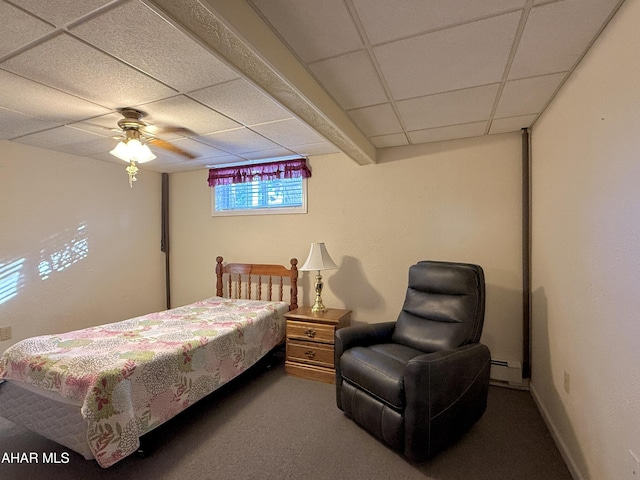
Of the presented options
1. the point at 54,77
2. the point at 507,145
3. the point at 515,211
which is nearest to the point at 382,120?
the point at 507,145

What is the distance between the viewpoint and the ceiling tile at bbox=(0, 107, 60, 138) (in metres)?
2.18

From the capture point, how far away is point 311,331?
2.84 m

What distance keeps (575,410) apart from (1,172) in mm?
4546

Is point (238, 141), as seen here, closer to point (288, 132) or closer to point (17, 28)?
point (288, 132)

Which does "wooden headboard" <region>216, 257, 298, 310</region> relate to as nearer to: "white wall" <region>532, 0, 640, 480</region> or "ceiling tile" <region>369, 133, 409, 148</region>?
"ceiling tile" <region>369, 133, 409, 148</region>

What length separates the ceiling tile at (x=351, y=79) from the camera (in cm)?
162

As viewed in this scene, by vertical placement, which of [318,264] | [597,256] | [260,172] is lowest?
[318,264]

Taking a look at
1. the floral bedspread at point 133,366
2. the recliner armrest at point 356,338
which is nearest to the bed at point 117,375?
the floral bedspread at point 133,366

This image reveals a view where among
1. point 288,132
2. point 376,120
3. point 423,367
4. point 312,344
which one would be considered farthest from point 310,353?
point 376,120

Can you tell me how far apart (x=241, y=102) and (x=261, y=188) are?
1739 millimetres

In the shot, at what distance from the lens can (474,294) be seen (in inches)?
87.0

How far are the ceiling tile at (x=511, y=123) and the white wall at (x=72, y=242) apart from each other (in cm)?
394

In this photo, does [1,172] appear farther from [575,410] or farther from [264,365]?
[575,410]

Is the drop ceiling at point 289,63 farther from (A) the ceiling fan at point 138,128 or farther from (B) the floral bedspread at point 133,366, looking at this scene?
(B) the floral bedspread at point 133,366
